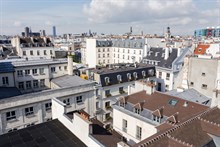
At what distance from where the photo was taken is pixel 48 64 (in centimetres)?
3916

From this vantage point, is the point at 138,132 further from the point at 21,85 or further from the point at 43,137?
the point at 21,85

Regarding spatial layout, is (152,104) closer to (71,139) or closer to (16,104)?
(71,139)

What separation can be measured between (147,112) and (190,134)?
889cm

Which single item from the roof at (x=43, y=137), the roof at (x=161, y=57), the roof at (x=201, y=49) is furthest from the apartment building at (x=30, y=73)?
the roof at (x=201, y=49)

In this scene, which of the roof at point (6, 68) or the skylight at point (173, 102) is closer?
the skylight at point (173, 102)

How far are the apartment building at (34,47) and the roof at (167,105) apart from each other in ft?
170

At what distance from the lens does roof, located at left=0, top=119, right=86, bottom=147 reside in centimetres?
1391

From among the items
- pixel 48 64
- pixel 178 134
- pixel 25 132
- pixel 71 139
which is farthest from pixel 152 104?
pixel 48 64

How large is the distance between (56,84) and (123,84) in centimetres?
1438

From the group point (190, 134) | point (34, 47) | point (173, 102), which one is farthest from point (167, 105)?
point (34, 47)

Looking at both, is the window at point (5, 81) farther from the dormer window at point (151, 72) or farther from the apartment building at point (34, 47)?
the apartment building at point (34, 47)

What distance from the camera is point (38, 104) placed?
28266 millimetres

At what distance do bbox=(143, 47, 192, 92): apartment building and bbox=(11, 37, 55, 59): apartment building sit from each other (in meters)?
40.5

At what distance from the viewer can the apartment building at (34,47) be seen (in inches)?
2675
